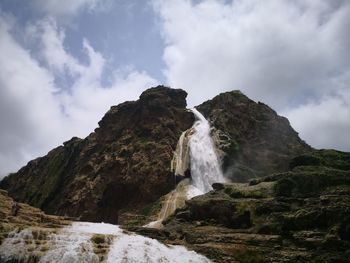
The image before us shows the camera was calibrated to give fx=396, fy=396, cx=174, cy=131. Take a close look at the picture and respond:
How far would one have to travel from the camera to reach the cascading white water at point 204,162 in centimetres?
5347

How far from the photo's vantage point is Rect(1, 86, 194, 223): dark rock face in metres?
59.0

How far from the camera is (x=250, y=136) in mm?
63656

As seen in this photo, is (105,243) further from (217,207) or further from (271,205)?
(271,205)

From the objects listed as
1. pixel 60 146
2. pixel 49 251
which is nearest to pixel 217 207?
pixel 49 251

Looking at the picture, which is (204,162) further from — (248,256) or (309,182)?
Result: (248,256)

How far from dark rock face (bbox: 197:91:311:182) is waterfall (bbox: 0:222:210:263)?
90.0 ft

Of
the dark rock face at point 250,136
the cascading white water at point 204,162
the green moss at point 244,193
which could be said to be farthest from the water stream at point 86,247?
the dark rock face at point 250,136

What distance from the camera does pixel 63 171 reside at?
74.8 metres

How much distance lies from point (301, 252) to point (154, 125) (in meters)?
40.9

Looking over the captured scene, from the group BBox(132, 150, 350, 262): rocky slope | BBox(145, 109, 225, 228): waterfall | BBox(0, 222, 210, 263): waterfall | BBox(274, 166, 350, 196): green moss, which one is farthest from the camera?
BBox(145, 109, 225, 228): waterfall

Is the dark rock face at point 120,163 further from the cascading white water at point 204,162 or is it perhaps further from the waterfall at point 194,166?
the cascading white water at point 204,162

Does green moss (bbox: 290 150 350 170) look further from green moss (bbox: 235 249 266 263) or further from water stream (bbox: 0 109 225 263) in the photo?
water stream (bbox: 0 109 225 263)

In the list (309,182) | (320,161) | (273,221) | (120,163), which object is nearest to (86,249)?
(273,221)

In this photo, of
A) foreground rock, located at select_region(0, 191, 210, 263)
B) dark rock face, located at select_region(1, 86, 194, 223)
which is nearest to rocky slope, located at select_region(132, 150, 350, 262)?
foreground rock, located at select_region(0, 191, 210, 263)
